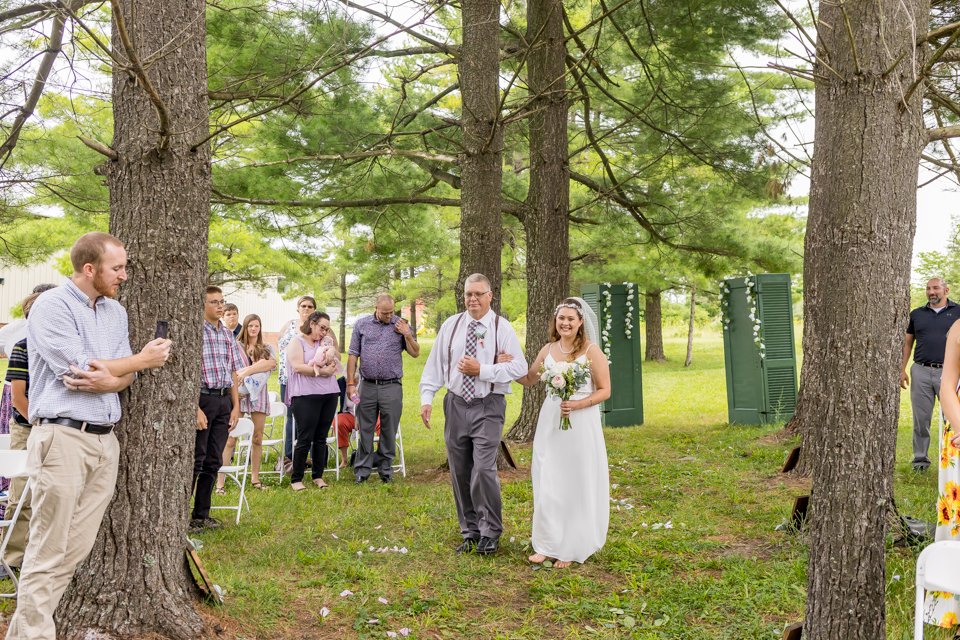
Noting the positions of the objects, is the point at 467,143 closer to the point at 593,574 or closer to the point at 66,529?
the point at 593,574

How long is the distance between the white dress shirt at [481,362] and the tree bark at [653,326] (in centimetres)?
1815

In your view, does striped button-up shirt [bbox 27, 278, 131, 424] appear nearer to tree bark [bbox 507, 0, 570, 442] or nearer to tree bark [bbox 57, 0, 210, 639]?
tree bark [bbox 57, 0, 210, 639]

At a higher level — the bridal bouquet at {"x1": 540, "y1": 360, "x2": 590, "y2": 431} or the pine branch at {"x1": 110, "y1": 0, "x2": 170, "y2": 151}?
the pine branch at {"x1": 110, "y1": 0, "x2": 170, "y2": 151}

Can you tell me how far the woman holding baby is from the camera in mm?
7792

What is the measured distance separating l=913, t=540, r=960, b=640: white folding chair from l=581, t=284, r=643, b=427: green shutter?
9.68 m

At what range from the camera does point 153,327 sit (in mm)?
3676

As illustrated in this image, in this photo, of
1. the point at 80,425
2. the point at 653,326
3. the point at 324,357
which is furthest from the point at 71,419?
the point at 653,326

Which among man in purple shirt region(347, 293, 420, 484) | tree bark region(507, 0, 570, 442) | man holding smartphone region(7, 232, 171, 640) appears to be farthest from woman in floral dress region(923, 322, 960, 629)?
tree bark region(507, 0, 570, 442)

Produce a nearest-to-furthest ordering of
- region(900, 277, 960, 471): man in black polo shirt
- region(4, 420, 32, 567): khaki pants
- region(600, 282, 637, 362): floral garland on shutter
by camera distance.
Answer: region(4, 420, 32, 567): khaki pants
region(900, 277, 960, 471): man in black polo shirt
region(600, 282, 637, 362): floral garland on shutter

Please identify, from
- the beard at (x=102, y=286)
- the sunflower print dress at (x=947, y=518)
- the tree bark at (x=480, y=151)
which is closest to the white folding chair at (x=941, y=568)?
the sunflower print dress at (x=947, y=518)

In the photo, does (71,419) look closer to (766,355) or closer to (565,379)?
(565,379)

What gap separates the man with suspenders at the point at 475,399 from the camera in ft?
18.0

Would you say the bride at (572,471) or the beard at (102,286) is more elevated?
the beard at (102,286)

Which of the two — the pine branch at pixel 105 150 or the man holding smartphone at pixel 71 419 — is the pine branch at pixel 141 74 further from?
the man holding smartphone at pixel 71 419
